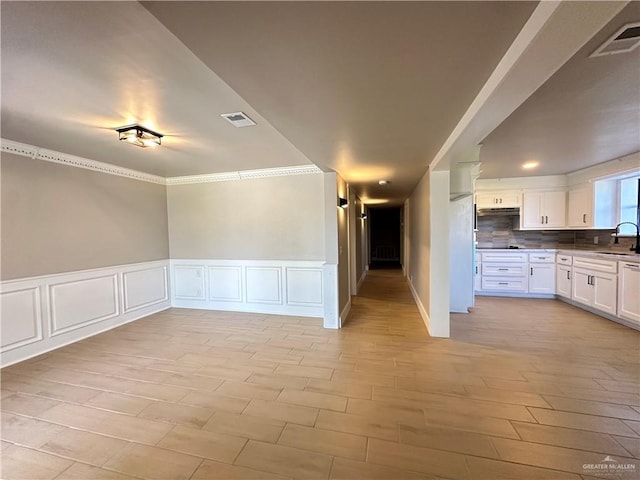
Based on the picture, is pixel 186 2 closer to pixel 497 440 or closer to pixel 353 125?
pixel 353 125

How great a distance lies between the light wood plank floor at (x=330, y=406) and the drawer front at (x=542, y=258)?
1683 millimetres

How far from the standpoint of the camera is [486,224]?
19.2 feet

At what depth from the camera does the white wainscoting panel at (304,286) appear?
4.33m

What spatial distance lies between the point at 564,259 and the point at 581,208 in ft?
3.17

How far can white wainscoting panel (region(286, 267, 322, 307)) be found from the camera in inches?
171

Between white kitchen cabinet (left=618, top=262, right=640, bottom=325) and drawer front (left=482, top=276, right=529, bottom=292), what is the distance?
1539mm

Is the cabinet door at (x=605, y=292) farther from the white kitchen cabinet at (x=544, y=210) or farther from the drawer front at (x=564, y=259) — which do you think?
the white kitchen cabinet at (x=544, y=210)

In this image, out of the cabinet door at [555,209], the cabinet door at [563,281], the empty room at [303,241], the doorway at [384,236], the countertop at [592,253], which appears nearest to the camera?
the empty room at [303,241]

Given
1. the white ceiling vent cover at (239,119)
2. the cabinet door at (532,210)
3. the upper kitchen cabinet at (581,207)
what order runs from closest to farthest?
the white ceiling vent cover at (239,119) → the upper kitchen cabinet at (581,207) → the cabinet door at (532,210)

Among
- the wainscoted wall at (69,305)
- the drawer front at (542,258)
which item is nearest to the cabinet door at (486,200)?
the drawer front at (542,258)

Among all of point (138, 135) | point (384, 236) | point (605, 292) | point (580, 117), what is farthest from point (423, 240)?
point (384, 236)

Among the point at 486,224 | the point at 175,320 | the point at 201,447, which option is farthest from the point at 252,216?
the point at 486,224

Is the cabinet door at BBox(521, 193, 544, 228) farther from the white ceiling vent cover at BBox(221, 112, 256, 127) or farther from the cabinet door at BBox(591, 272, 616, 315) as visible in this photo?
the white ceiling vent cover at BBox(221, 112, 256, 127)

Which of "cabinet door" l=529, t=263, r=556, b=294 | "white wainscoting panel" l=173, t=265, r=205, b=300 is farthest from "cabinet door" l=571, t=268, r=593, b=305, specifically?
"white wainscoting panel" l=173, t=265, r=205, b=300
